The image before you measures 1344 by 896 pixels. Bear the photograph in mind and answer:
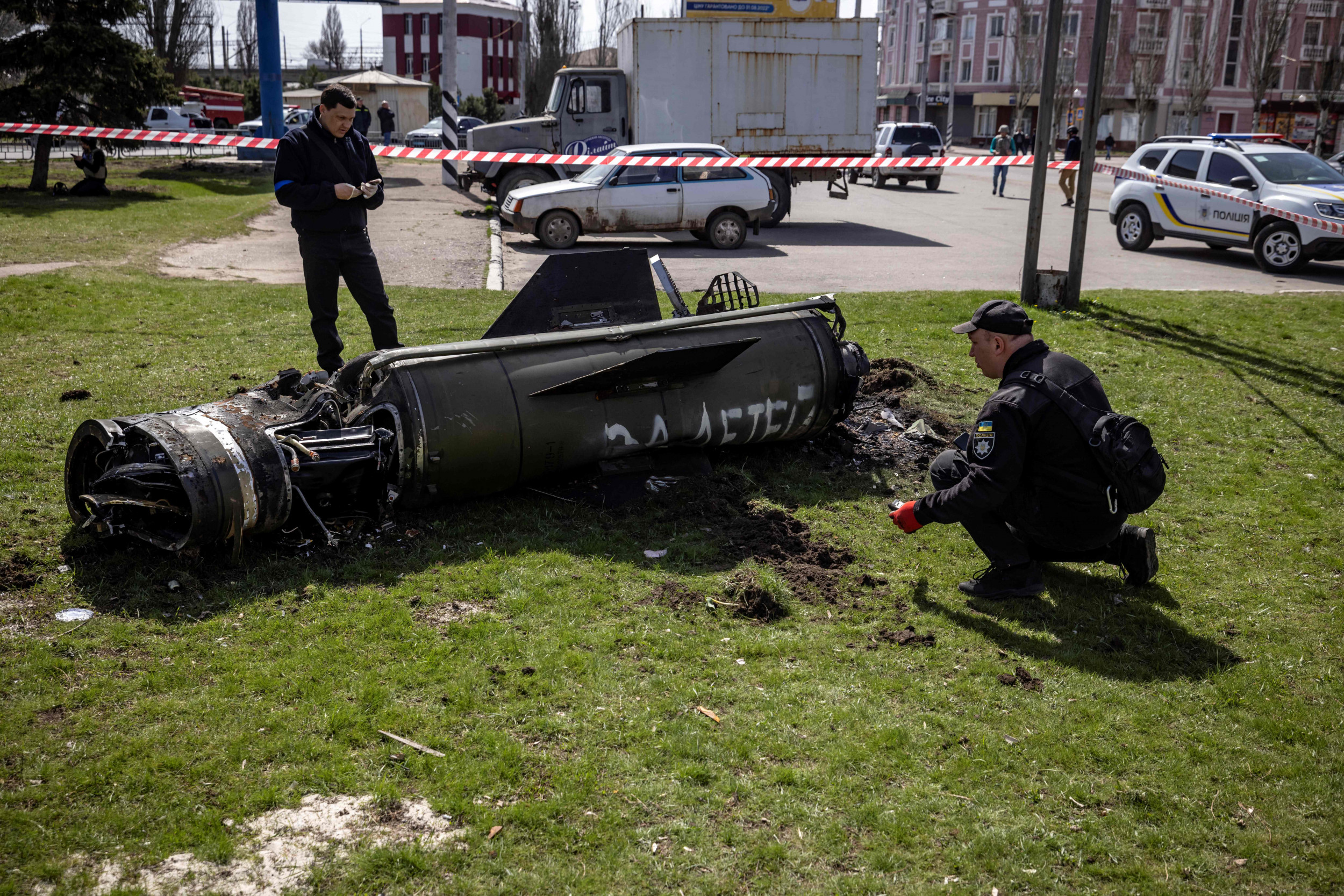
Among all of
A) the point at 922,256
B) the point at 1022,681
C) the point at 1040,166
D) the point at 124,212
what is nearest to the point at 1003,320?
the point at 1022,681

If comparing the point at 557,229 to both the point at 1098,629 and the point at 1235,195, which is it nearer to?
the point at 1235,195

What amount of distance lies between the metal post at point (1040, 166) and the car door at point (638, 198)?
6030mm

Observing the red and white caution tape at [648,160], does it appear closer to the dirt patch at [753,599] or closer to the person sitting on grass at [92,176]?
the person sitting on grass at [92,176]

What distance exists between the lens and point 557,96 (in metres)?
19.6

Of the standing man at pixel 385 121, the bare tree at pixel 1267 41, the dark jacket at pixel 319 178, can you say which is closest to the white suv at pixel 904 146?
the standing man at pixel 385 121

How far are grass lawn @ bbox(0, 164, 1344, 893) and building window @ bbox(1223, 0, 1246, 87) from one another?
63.2 metres

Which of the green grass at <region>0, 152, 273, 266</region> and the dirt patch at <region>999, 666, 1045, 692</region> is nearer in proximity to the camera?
the dirt patch at <region>999, 666, 1045, 692</region>

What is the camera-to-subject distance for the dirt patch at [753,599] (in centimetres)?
418

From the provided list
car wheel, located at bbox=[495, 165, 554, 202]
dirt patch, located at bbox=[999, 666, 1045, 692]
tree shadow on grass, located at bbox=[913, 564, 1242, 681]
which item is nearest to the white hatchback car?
car wheel, located at bbox=[495, 165, 554, 202]

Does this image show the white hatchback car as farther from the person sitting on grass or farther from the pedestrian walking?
the pedestrian walking

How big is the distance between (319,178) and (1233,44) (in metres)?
66.2

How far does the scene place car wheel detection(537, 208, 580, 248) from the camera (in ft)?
49.2

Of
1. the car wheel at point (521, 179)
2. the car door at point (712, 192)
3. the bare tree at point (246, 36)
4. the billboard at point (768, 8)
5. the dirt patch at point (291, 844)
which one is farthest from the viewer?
the bare tree at point (246, 36)

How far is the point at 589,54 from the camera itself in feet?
226
